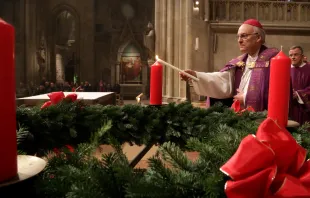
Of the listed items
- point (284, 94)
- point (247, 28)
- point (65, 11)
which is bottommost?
point (284, 94)

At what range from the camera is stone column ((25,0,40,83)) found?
20578 mm

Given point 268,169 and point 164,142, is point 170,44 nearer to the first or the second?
point 164,142

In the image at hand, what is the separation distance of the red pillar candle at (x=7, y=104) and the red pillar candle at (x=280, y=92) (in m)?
0.68

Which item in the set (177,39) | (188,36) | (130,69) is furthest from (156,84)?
(130,69)

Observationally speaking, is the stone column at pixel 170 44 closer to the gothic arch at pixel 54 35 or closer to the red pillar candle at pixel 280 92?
the red pillar candle at pixel 280 92

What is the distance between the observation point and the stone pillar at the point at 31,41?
67.5ft

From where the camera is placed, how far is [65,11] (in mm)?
23656

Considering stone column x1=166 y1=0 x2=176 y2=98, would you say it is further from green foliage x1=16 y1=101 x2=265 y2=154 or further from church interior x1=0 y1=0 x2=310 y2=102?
Answer: green foliage x1=16 y1=101 x2=265 y2=154

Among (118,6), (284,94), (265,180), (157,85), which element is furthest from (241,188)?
(118,6)

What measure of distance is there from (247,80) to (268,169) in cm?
247

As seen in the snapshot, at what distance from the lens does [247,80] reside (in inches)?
115

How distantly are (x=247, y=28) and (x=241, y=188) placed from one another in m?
2.39

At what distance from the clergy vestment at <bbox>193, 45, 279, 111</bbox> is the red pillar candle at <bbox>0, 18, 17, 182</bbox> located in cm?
208

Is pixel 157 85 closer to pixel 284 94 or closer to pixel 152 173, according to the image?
pixel 284 94
